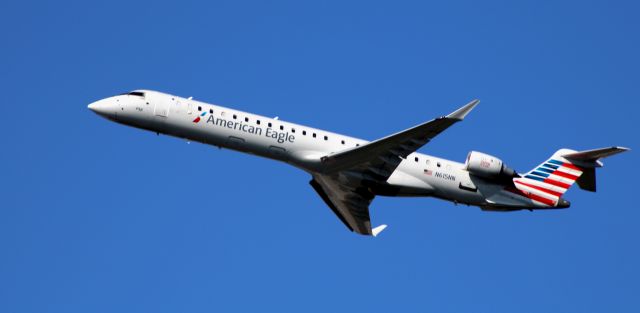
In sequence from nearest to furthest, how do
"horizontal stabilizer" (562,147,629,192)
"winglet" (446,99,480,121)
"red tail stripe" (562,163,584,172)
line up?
"winglet" (446,99,480,121)
"horizontal stabilizer" (562,147,629,192)
"red tail stripe" (562,163,584,172)

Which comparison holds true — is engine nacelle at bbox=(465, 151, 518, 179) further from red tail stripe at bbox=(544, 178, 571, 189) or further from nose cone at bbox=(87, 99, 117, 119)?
nose cone at bbox=(87, 99, 117, 119)

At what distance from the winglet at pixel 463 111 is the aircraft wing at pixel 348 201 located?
218 inches

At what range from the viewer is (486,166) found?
32906mm

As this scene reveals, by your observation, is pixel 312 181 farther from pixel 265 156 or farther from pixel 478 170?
pixel 478 170

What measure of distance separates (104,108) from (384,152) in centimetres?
949

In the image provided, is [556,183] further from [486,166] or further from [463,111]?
[463,111]

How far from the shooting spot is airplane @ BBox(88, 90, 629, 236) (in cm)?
3194

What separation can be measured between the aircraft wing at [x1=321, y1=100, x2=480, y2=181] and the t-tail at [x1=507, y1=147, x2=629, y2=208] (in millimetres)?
4614

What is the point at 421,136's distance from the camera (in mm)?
30641

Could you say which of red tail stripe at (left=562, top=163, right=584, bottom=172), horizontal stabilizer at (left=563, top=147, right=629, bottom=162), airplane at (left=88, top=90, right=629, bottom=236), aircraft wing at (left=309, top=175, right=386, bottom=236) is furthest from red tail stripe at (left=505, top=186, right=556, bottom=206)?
aircraft wing at (left=309, top=175, right=386, bottom=236)

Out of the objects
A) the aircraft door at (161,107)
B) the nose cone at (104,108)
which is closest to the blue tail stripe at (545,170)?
the aircraft door at (161,107)

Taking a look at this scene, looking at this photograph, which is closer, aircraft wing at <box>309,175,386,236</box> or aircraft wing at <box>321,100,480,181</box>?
aircraft wing at <box>321,100,480,181</box>

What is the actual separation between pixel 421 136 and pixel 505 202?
16.1ft

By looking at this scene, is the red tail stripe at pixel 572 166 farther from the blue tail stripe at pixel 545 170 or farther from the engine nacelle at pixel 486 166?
the engine nacelle at pixel 486 166
